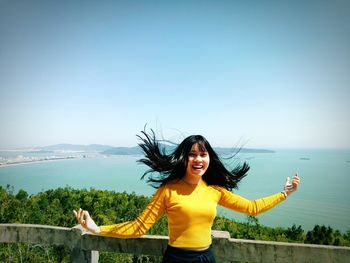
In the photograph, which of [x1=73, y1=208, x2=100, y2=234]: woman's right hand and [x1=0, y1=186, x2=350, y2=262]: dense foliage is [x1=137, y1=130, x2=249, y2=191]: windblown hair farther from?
[x1=0, y1=186, x2=350, y2=262]: dense foliage

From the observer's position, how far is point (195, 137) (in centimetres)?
246

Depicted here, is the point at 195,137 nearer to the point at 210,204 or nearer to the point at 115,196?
Answer: the point at 210,204

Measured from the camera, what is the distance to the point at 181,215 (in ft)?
7.31

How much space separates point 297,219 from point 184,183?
6806cm

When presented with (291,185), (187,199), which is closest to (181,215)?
(187,199)

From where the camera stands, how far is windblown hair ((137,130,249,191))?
246cm

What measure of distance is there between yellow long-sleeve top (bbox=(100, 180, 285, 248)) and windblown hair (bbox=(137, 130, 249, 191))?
0.42 ft

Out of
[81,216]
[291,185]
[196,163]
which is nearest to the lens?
[81,216]

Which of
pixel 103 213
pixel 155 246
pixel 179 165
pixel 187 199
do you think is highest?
pixel 179 165

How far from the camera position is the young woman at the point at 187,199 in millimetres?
2229

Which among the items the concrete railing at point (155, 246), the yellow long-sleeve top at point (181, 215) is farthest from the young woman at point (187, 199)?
the concrete railing at point (155, 246)

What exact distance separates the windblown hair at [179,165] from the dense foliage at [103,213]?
13.0ft

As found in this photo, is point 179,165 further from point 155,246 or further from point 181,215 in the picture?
point 155,246

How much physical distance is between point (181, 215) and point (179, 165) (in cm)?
42
